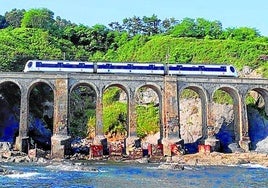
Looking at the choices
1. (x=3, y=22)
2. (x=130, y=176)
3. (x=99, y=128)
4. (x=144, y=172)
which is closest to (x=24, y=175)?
(x=130, y=176)

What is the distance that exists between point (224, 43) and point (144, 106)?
78.7ft

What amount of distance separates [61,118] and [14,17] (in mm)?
85807

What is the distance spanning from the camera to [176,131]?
61125 millimetres

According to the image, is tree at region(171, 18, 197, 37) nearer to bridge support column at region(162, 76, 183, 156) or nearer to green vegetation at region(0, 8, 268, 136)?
green vegetation at region(0, 8, 268, 136)

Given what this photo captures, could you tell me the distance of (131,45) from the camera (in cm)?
10462

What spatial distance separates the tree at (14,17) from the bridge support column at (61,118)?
7949 centimetres

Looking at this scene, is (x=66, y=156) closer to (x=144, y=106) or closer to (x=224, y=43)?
(x=144, y=106)

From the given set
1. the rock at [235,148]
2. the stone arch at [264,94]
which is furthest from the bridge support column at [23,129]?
the stone arch at [264,94]

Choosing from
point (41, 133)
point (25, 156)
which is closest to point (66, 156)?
point (25, 156)

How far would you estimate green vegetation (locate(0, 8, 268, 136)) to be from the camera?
81.4 metres

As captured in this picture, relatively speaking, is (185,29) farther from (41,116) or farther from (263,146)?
(263,146)

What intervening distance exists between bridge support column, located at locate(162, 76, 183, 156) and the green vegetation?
1309 cm

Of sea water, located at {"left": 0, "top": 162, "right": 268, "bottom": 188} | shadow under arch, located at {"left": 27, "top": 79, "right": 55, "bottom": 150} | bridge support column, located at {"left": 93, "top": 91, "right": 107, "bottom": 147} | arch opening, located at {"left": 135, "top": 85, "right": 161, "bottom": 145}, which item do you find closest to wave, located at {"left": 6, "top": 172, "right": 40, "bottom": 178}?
sea water, located at {"left": 0, "top": 162, "right": 268, "bottom": 188}

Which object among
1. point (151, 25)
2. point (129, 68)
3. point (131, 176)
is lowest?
point (131, 176)
